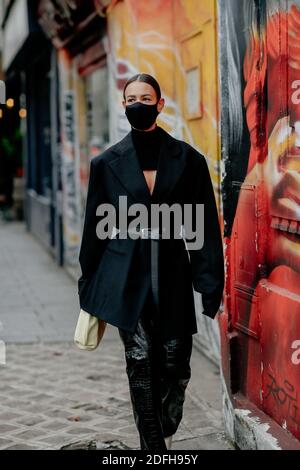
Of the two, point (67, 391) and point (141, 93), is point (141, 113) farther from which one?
point (67, 391)

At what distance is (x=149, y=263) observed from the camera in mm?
4129

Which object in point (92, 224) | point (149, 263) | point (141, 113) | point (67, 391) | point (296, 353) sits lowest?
point (67, 391)

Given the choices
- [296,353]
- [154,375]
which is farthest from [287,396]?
[154,375]

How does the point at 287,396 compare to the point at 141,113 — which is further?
the point at 287,396

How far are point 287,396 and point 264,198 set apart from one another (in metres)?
1.04

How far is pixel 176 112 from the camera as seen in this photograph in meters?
7.46

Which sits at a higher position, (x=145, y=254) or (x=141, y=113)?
(x=141, y=113)

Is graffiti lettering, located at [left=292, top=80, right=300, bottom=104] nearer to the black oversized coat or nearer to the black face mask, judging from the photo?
the black oversized coat

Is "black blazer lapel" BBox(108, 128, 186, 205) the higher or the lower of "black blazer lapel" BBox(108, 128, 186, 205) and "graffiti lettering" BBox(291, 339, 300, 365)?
the higher

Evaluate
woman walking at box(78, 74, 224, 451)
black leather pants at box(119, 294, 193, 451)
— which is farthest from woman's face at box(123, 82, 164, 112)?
black leather pants at box(119, 294, 193, 451)

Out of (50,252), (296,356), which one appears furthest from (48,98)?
(296,356)

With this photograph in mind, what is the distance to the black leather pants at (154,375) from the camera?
4.12 metres

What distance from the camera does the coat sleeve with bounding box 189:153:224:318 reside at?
418 centimetres

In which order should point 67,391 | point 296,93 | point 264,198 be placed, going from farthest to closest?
1. point 67,391
2. point 264,198
3. point 296,93
